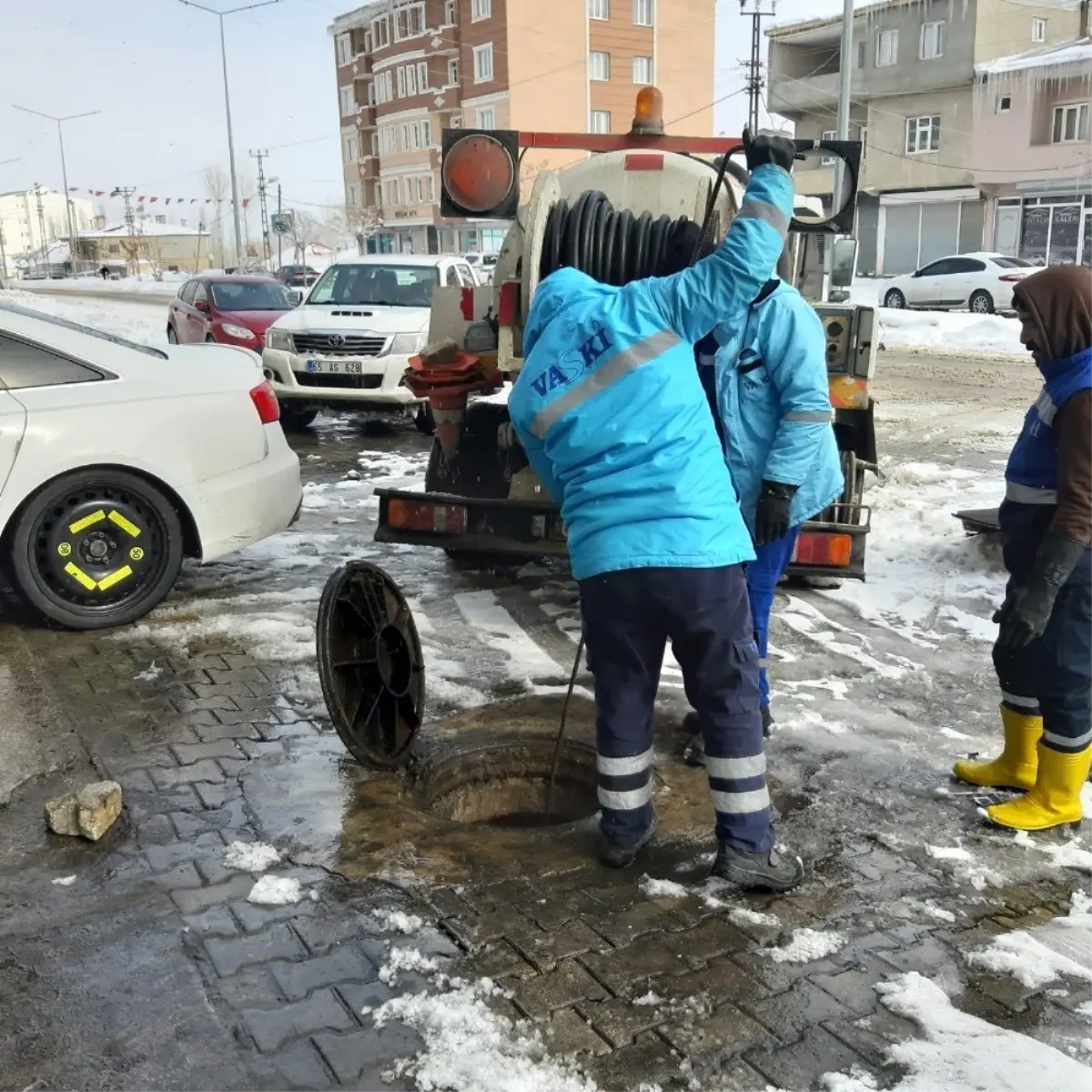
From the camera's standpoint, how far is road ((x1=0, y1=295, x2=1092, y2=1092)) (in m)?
2.61

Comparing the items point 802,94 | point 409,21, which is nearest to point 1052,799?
point 802,94

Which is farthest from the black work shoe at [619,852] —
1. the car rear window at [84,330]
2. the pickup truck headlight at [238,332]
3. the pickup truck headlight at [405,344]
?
the pickup truck headlight at [238,332]

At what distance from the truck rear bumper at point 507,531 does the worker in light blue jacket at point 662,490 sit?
2.32 metres

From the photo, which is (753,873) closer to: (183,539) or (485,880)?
(485,880)

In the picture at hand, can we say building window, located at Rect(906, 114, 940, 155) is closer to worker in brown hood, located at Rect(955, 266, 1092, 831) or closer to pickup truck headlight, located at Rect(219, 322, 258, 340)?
pickup truck headlight, located at Rect(219, 322, 258, 340)

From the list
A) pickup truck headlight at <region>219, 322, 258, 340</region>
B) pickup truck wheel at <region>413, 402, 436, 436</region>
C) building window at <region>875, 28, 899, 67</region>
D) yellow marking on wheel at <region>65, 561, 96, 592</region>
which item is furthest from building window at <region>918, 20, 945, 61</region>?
yellow marking on wheel at <region>65, 561, 96, 592</region>

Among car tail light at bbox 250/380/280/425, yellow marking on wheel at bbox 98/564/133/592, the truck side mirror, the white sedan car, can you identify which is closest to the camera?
the white sedan car

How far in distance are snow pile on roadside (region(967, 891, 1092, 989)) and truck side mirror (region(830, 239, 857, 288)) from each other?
447cm

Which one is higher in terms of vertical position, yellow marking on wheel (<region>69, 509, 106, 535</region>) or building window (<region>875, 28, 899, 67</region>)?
building window (<region>875, 28, 899, 67</region>)

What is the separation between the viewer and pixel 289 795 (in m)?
3.89

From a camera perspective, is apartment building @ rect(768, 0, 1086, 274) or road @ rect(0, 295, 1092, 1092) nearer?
road @ rect(0, 295, 1092, 1092)

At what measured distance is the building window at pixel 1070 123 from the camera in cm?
3672

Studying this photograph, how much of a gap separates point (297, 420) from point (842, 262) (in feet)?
24.4

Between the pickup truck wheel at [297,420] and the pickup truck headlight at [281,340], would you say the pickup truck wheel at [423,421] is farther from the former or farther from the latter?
the pickup truck headlight at [281,340]
